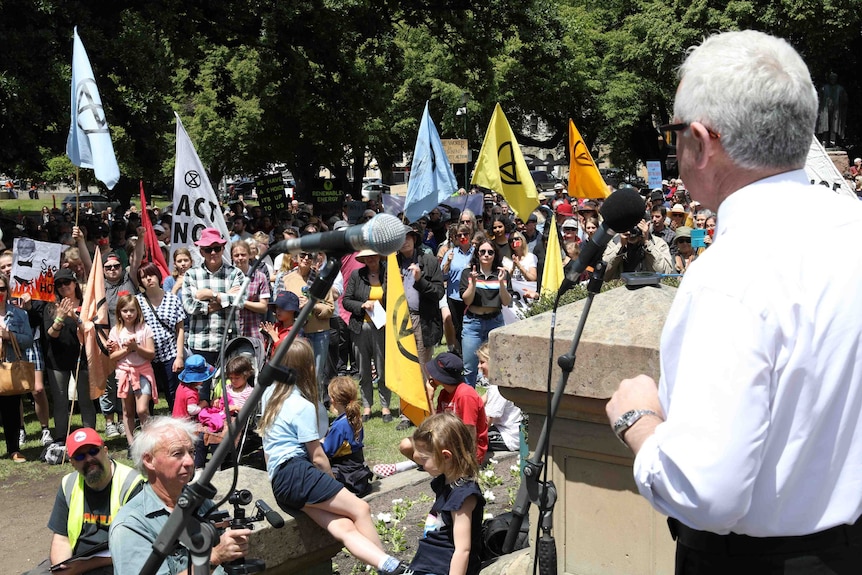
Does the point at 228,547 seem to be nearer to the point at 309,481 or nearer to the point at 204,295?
the point at 309,481

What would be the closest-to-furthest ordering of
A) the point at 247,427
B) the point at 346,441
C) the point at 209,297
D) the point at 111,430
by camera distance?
the point at 346,441, the point at 247,427, the point at 209,297, the point at 111,430

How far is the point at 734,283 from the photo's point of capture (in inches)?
69.8

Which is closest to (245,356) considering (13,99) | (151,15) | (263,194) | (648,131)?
(13,99)

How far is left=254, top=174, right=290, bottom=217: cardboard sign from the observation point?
22008 mm

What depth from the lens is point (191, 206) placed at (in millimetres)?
A: 11273

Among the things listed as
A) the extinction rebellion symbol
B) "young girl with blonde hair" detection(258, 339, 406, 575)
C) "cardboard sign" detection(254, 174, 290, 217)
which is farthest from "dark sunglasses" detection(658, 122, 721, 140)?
"cardboard sign" detection(254, 174, 290, 217)

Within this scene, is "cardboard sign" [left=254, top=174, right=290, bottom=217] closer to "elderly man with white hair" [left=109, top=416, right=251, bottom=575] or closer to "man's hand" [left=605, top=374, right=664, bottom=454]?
"elderly man with white hair" [left=109, top=416, right=251, bottom=575]

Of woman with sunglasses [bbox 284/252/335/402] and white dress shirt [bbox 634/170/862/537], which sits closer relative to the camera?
white dress shirt [bbox 634/170/862/537]

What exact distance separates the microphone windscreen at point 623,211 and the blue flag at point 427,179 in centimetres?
962

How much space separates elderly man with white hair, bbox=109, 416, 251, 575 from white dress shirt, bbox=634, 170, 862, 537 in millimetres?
2638

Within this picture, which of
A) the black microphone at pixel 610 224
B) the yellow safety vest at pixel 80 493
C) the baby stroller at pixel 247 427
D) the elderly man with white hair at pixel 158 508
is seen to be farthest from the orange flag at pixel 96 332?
the black microphone at pixel 610 224

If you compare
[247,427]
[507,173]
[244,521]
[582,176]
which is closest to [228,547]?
[244,521]

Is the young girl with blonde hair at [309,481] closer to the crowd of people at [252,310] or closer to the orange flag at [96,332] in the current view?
the crowd of people at [252,310]

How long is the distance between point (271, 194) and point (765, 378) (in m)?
21.0
